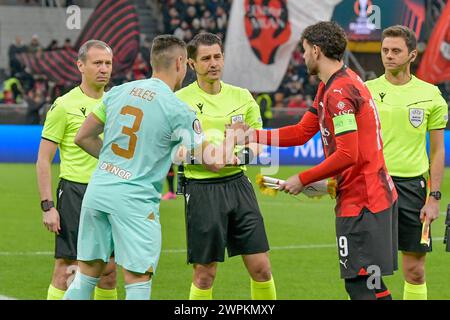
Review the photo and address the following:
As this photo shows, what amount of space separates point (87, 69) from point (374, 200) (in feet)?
8.68

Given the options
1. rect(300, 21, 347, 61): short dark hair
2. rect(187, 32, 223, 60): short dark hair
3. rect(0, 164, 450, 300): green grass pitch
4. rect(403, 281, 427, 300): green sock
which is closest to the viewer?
rect(300, 21, 347, 61): short dark hair

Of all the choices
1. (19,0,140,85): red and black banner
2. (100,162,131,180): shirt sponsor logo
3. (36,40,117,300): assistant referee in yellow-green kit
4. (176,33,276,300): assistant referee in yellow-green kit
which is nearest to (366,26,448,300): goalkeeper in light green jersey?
(176,33,276,300): assistant referee in yellow-green kit

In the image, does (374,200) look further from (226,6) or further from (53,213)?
(226,6)

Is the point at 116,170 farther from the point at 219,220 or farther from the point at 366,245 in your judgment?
the point at 366,245

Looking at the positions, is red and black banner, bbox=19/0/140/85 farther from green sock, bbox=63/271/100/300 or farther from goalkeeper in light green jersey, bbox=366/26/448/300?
green sock, bbox=63/271/100/300

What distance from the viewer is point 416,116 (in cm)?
807

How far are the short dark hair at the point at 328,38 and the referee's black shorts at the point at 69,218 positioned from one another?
2.40 meters

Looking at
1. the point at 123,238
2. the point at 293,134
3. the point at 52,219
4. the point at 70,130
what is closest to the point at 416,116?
the point at 293,134

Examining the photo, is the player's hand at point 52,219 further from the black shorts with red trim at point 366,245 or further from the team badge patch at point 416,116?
the team badge patch at point 416,116

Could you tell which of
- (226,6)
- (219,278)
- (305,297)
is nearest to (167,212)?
(219,278)

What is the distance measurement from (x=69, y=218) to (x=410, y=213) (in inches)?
104

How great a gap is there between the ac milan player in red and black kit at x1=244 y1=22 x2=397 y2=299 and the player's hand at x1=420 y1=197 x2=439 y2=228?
1249 mm

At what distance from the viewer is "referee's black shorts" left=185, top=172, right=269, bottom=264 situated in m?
7.77

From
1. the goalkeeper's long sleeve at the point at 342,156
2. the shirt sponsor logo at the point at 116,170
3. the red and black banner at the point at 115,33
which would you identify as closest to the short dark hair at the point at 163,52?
the shirt sponsor logo at the point at 116,170
